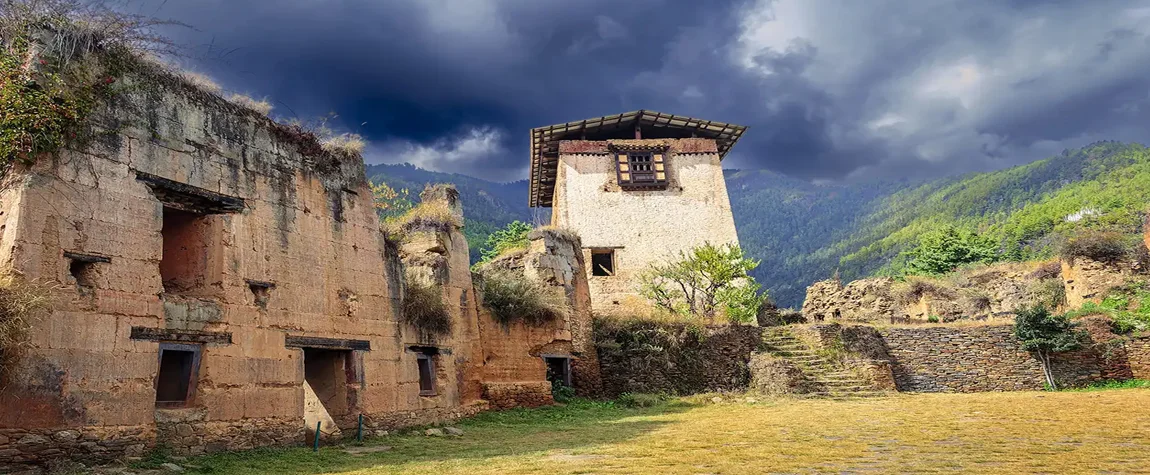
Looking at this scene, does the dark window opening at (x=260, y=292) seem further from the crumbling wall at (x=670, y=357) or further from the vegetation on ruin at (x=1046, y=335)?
the vegetation on ruin at (x=1046, y=335)

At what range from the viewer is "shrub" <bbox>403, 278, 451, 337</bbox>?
1385 cm

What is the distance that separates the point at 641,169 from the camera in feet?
99.8

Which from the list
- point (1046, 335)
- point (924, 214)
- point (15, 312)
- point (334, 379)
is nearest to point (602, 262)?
point (1046, 335)

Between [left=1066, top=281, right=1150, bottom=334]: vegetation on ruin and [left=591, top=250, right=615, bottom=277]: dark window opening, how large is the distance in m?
15.0

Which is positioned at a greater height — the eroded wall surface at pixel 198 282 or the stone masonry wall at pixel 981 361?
the eroded wall surface at pixel 198 282

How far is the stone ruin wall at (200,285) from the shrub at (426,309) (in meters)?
0.33

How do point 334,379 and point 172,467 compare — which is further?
point 334,379

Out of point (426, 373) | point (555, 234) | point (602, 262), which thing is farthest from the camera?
point (602, 262)

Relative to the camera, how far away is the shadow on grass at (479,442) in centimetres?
911

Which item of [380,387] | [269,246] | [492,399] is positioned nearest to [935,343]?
[492,399]

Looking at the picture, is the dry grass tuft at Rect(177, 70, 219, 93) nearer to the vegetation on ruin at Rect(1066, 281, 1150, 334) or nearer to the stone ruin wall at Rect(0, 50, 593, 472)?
the stone ruin wall at Rect(0, 50, 593, 472)

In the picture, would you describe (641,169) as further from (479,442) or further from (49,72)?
(49,72)

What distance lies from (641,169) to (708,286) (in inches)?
233

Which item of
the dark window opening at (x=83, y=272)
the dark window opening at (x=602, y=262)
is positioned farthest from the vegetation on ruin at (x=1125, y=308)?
the dark window opening at (x=83, y=272)
